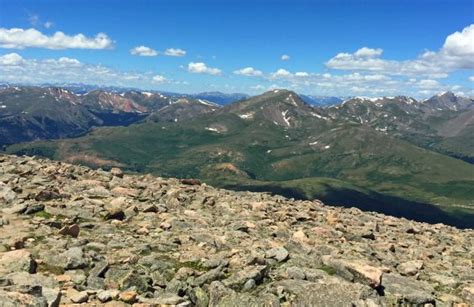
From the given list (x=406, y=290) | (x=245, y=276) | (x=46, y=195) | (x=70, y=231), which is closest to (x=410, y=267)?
(x=406, y=290)

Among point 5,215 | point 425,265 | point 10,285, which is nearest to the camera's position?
point 10,285

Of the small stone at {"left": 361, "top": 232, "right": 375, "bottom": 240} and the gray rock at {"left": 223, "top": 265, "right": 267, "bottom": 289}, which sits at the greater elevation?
the gray rock at {"left": 223, "top": 265, "right": 267, "bottom": 289}

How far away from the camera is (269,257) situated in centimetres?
2173

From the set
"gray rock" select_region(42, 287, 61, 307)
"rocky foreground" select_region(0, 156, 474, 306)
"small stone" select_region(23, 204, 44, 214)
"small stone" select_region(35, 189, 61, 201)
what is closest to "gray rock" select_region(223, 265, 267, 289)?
"rocky foreground" select_region(0, 156, 474, 306)

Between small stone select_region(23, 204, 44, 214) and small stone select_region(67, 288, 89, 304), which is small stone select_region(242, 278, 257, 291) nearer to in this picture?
small stone select_region(67, 288, 89, 304)

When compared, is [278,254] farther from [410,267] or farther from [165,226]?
[410,267]

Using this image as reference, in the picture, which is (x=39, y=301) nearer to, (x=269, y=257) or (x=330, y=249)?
(x=269, y=257)

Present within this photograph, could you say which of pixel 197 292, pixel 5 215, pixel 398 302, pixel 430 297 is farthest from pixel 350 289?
pixel 5 215

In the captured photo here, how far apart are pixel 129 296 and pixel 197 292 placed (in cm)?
268

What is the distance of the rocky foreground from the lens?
16.7 metres

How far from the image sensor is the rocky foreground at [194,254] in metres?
16.7

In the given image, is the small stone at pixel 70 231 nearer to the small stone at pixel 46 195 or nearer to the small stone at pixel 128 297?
the small stone at pixel 46 195

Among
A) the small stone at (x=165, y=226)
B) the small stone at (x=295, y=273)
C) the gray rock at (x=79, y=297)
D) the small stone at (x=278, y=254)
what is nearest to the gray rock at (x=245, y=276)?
the small stone at (x=295, y=273)

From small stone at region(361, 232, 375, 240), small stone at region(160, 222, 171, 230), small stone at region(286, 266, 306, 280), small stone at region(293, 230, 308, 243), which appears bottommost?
Result: small stone at region(361, 232, 375, 240)
